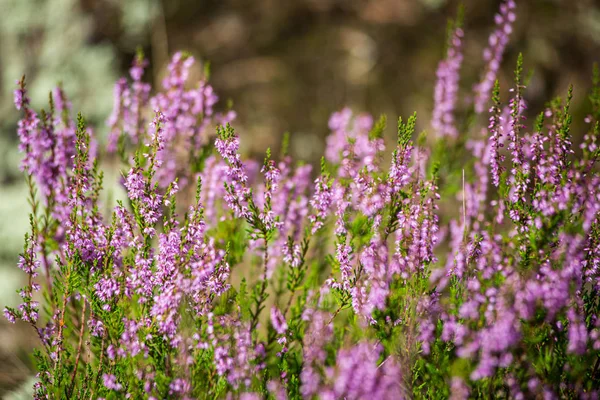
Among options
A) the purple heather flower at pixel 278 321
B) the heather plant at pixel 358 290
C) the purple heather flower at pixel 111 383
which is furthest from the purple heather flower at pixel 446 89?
the purple heather flower at pixel 111 383

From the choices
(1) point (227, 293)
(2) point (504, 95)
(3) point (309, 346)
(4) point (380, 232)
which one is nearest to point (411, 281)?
(4) point (380, 232)

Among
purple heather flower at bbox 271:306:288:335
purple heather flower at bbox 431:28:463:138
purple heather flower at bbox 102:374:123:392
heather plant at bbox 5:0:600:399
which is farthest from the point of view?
purple heather flower at bbox 431:28:463:138

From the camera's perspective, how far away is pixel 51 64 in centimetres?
513

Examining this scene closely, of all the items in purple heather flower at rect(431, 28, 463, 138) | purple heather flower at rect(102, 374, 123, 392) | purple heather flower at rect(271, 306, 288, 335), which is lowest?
purple heather flower at rect(102, 374, 123, 392)

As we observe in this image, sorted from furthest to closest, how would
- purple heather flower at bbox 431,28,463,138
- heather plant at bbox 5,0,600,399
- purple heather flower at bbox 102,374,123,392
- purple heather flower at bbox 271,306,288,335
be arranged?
1. purple heather flower at bbox 431,28,463,138
2. purple heather flower at bbox 271,306,288,335
3. purple heather flower at bbox 102,374,123,392
4. heather plant at bbox 5,0,600,399

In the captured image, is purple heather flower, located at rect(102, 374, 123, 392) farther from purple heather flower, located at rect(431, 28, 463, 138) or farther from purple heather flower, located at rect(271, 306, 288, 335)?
purple heather flower, located at rect(431, 28, 463, 138)

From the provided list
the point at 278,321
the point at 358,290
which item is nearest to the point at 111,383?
the point at 278,321

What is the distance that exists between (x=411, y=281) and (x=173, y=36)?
4426mm

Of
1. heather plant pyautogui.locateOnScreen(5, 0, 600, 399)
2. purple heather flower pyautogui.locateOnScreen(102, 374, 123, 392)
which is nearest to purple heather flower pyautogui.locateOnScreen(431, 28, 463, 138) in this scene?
heather plant pyautogui.locateOnScreen(5, 0, 600, 399)

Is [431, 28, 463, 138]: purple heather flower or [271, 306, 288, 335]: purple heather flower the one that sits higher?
[431, 28, 463, 138]: purple heather flower

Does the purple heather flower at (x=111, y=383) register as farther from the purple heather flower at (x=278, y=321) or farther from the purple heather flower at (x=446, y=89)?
the purple heather flower at (x=446, y=89)

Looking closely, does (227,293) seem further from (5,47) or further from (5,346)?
(5,47)

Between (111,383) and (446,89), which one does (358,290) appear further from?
(446,89)

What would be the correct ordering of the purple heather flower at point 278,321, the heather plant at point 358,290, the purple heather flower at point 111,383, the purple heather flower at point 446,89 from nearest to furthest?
the heather plant at point 358,290
the purple heather flower at point 111,383
the purple heather flower at point 278,321
the purple heather flower at point 446,89
